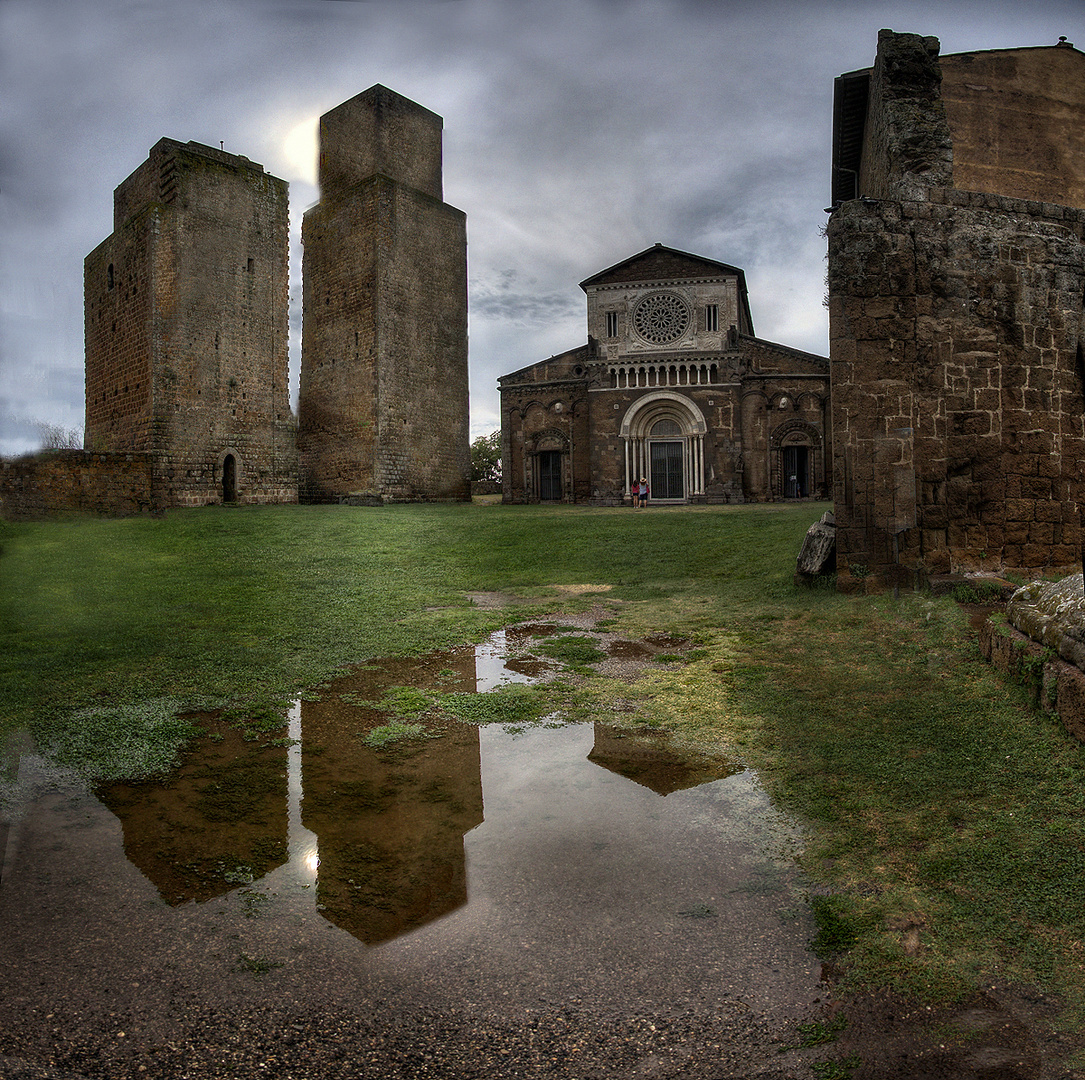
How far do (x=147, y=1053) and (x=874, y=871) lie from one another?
Answer: 7.74 ft

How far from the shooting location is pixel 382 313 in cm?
2353

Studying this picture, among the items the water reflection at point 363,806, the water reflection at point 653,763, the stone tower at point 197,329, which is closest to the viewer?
the water reflection at point 363,806

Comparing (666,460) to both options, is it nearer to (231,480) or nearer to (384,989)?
(231,480)

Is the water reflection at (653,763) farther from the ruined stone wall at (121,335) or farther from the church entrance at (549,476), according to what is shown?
the church entrance at (549,476)

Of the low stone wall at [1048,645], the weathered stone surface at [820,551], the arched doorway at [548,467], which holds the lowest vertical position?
the low stone wall at [1048,645]

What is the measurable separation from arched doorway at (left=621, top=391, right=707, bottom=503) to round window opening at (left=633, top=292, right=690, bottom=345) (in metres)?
3.11

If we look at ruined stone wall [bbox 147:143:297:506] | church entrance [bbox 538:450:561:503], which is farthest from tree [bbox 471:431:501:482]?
ruined stone wall [bbox 147:143:297:506]

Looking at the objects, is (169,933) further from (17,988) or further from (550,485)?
(550,485)

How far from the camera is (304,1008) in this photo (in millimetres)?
2035

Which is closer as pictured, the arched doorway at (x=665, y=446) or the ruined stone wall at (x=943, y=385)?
the ruined stone wall at (x=943, y=385)

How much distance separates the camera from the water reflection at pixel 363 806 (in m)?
2.69

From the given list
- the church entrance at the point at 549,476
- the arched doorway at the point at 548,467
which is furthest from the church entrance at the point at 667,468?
the church entrance at the point at 549,476

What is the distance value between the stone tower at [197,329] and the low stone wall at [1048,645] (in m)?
18.5

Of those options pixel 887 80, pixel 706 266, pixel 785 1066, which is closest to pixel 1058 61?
pixel 887 80
